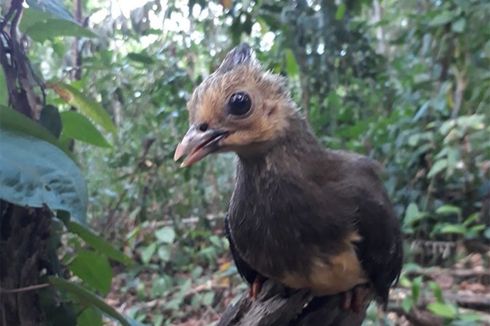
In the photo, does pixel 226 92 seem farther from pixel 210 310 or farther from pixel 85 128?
pixel 210 310

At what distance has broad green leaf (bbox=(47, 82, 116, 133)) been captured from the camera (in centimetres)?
143

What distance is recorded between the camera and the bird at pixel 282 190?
1180 millimetres

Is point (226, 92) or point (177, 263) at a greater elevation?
point (226, 92)

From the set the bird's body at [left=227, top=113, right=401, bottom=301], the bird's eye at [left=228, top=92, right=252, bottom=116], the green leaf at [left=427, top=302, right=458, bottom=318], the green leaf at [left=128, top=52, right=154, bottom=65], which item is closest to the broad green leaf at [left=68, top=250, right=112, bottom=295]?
the bird's body at [left=227, top=113, right=401, bottom=301]

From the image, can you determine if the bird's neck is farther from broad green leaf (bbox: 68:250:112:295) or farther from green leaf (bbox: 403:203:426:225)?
green leaf (bbox: 403:203:426:225)

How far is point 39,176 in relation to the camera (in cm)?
104

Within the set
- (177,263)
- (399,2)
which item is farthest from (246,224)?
(399,2)

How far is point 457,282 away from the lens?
3084 mm

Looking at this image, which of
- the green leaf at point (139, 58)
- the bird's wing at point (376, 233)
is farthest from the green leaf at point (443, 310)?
the green leaf at point (139, 58)

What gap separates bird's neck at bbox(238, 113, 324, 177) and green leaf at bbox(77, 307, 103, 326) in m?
0.40

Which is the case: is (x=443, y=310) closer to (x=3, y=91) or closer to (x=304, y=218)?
(x=304, y=218)

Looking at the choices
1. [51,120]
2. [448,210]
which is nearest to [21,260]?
[51,120]

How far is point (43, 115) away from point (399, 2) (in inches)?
116

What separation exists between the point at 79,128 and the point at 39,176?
0.33 meters
